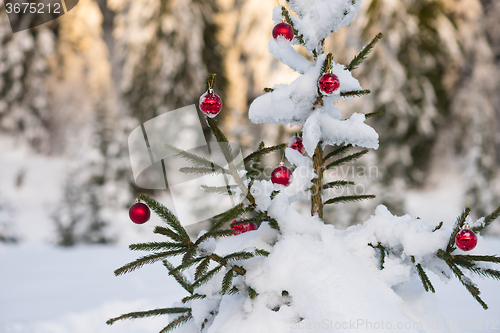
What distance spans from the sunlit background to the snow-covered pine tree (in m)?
4.44

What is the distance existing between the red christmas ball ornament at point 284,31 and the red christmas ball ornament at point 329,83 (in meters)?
0.17

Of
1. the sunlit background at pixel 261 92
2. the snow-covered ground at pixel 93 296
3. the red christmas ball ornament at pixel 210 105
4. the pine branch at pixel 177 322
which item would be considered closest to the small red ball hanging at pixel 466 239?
the snow-covered ground at pixel 93 296

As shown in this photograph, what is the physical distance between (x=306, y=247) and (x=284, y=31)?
1.86 feet

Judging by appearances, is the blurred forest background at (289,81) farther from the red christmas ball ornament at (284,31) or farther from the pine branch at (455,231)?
the pine branch at (455,231)

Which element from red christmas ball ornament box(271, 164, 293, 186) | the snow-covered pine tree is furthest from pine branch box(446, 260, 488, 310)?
red christmas ball ornament box(271, 164, 293, 186)

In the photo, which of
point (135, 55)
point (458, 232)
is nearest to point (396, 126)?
point (135, 55)

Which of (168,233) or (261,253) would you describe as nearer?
(168,233)

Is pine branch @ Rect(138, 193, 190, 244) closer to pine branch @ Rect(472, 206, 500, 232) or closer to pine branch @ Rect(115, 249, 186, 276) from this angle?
pine branch @ Rect(115, 249, 186, 276)

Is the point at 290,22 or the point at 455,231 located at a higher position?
the point at 290,22

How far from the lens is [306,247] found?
892mm

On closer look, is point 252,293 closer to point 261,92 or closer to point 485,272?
point 485,272

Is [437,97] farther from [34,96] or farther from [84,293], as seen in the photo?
[34,96]

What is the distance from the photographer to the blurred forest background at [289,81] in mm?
6246

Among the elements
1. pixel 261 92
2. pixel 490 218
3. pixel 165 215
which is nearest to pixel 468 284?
pixel 490 218
